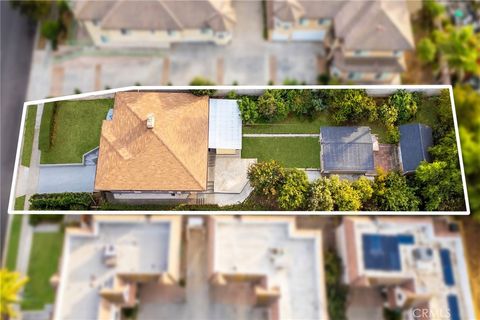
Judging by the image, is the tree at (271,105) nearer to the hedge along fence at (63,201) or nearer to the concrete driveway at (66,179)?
the concrete driveway at (66,179)

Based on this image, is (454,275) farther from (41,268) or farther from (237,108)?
(41,268)

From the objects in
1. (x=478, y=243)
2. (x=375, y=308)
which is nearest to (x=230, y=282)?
(x=375, y=308)

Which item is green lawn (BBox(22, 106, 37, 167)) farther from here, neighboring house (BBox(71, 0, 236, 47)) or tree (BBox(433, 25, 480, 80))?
tree (BBox(433, 25, 480, 80))

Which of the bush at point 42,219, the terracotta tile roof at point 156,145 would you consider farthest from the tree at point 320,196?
the bush at point 42,219

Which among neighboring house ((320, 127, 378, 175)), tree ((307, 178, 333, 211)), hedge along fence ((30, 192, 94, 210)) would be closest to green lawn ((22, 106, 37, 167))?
hedge along fence ((30, 192, 94, 210))

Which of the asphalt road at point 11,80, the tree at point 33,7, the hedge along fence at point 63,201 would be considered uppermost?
the tree at point 33,7
